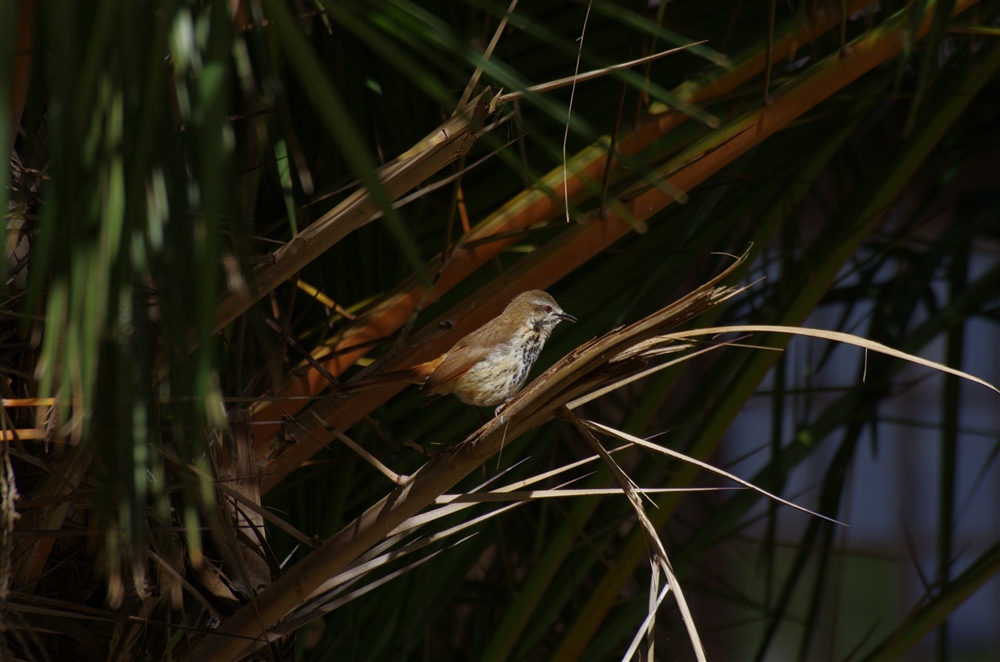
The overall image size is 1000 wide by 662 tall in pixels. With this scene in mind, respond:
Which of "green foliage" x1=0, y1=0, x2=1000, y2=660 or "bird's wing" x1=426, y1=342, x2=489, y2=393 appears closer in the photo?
"green foliage" x1=0, y1=0, x2=1000, y2=660

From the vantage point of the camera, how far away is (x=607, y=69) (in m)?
0.95

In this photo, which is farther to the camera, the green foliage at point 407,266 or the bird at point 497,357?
the bird at point 497,357

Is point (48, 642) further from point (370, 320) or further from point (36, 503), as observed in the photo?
point (370, 320)

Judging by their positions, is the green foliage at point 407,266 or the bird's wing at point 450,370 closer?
the green foliage at point 407,266

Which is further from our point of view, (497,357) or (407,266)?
(497,357)

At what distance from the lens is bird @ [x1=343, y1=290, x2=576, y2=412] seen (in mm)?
1896

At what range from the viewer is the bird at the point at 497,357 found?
1896 mm

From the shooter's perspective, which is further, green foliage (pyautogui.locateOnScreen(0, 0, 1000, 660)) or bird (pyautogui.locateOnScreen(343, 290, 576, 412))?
bird (pyautogui.locateOnScreen(343, 290, 576, 412))

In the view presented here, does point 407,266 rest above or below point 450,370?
above

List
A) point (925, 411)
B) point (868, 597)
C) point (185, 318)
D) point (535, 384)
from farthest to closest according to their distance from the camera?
point (868, 597)
point (925, 411)
point (535, 384)
point (185, 318)

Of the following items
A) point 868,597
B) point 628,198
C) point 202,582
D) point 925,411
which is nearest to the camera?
point 202,582

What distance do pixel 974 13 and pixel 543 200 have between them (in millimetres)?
882

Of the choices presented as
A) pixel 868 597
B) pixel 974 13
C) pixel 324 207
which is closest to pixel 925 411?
pixel 868 597

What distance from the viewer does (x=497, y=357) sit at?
81.9 inches
